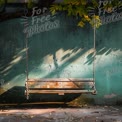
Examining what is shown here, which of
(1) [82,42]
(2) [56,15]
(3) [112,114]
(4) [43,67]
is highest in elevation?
(2) [56,15]

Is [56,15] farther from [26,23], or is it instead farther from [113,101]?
[113,101]

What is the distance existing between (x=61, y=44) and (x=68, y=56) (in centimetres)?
38

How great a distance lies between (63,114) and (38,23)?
8.26 feet

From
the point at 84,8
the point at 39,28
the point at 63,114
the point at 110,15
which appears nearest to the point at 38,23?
the point at 39,28

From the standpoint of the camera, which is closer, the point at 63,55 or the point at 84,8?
the point at 84,8

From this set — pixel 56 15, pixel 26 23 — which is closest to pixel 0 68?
pixel 26 23

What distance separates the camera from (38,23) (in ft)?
34.0

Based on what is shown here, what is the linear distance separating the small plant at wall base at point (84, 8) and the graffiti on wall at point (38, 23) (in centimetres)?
65

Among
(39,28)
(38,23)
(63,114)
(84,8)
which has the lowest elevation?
(63,114)

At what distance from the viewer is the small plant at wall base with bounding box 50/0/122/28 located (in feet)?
29.4

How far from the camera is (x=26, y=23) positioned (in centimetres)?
1034

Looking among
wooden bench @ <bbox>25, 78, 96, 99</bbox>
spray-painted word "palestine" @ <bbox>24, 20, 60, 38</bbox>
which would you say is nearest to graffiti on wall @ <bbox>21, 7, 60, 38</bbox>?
spray-painted word "palestine" @ <bbox>24, 20, 60, 38</bbox>

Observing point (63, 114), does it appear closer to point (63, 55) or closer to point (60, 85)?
point (60, 85)

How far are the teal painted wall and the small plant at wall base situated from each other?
1.50 feet
